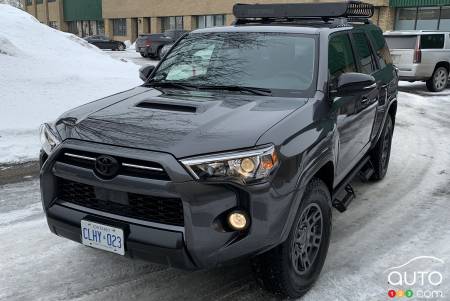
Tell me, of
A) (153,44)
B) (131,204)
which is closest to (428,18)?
(153,44)

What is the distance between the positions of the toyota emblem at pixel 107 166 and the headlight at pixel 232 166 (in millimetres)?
408

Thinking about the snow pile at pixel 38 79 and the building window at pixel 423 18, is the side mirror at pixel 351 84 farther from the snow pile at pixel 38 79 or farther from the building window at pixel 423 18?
the building window at pixel 423 18

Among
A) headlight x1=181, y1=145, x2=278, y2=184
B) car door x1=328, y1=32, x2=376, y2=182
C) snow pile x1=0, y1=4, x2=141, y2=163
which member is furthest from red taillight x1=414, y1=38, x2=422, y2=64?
headlight x1=181, y1=145, x2=278, y2=184

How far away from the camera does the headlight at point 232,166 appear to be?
269 cm

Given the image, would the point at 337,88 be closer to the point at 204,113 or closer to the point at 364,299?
the point at 204,113

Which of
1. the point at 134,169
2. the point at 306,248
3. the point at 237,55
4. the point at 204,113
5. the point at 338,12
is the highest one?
the point at 338,12

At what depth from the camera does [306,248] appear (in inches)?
132

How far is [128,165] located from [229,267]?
4.50 ft

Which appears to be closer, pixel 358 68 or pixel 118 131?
pixel 118 131

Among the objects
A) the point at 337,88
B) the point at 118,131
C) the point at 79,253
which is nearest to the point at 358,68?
the point at 337,88

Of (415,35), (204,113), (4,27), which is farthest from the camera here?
(415,35)

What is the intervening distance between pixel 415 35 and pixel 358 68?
35.8 feet

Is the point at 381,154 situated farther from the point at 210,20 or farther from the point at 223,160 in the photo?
the point at 210,20

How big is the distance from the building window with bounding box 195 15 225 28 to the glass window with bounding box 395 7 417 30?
14.1 meters
